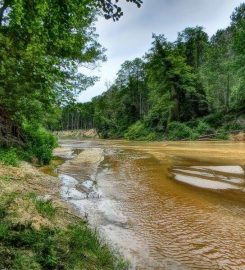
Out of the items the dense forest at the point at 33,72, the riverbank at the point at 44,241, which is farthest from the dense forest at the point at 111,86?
the riverbank at the point at 44,241

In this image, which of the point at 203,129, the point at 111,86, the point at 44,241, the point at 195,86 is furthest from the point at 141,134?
the point at 44,241

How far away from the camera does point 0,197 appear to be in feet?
15.7

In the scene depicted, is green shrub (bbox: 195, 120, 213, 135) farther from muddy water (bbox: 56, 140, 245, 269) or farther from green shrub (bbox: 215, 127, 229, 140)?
muddy water (bbox: 56, 140, 245, 269)

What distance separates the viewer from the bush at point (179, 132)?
124 ft

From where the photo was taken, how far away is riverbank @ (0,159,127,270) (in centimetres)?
307

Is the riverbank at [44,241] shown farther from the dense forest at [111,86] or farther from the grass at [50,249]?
the dense forest at [111,86]

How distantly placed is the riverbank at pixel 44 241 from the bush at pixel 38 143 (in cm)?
744

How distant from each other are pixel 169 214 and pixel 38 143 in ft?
28.8

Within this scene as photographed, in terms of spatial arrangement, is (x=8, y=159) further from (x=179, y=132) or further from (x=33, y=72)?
(x=179, y=132)

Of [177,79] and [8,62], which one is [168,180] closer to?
[8,62]

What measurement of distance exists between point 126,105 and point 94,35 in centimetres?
4719

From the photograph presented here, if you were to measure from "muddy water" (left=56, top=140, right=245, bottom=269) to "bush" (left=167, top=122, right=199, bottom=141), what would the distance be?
91.4 feet

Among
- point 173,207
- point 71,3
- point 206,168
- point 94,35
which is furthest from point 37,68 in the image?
point 94,35

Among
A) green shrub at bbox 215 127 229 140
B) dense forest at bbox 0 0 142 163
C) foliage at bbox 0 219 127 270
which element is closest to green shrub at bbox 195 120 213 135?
green shrub at bbox 215 127 229 140
